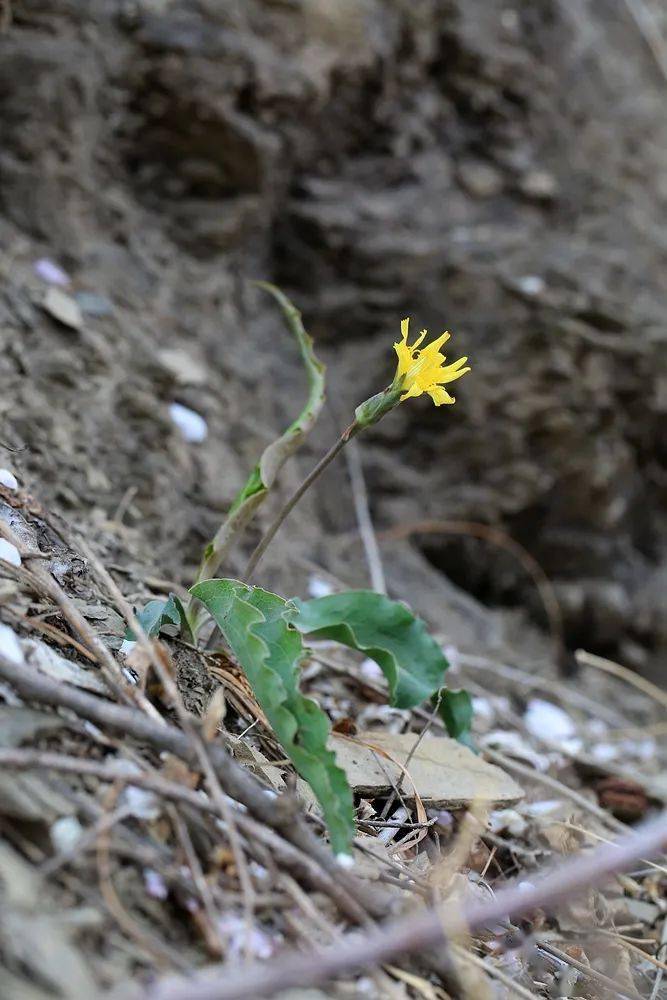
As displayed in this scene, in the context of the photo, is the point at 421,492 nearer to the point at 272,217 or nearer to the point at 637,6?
the point at 272,217

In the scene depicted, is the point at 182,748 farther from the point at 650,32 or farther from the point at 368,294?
the point at 650,32

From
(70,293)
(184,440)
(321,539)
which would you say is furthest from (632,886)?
(70,293)

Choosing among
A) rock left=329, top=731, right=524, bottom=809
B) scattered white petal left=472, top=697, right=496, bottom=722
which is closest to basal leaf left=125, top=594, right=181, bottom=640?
rock left=329, top=731, right=524, bottom=809

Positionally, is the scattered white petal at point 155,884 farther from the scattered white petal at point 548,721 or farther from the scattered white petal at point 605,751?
the scattered white petal at point 605,751

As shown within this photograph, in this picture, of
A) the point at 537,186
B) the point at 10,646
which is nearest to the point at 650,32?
the point at 537,186

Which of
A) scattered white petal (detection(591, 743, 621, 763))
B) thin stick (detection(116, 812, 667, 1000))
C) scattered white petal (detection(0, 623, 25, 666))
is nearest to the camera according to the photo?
thin stick (detection(116, 812, 667, 1000))

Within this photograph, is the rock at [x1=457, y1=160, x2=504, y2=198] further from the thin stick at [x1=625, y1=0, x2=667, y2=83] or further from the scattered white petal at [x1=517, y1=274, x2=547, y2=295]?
the thin stick at [x1=625, y1=0, x2=667, y2=83]

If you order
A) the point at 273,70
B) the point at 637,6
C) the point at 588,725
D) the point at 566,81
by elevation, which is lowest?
the point at 588,725
